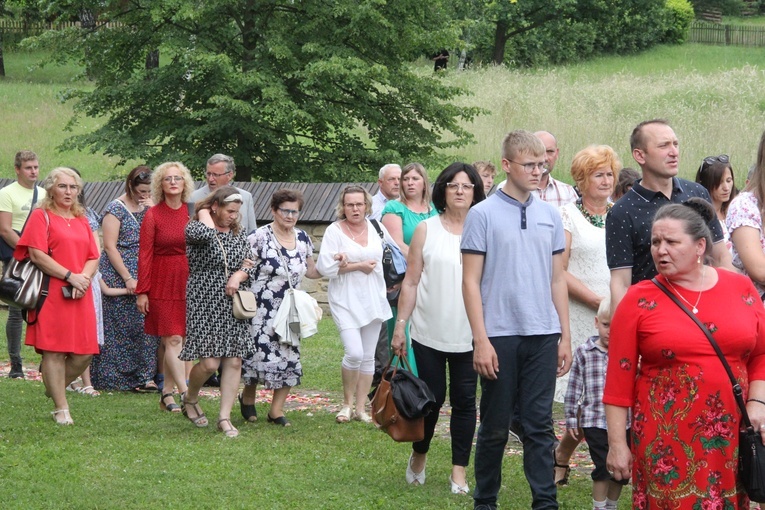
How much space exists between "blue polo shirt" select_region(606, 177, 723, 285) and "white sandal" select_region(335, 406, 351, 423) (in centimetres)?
393

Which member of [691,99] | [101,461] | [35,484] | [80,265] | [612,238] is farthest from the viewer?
[691,99]

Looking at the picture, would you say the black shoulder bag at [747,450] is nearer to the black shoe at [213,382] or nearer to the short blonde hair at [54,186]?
the short blonde hair at [54,186]

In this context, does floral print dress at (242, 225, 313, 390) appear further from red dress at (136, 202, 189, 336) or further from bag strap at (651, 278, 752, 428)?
bag strap at (651, 278, 752, 428)

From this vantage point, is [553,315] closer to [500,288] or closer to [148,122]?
[500,288]

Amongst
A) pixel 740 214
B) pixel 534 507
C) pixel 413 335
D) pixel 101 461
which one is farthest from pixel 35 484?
pixel 740 214

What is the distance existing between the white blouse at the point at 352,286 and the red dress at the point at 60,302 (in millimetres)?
1908

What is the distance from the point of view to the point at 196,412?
8.84 metres

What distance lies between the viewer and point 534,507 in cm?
584

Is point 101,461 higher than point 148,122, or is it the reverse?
point 148,122

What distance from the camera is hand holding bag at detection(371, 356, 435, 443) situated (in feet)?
21.6

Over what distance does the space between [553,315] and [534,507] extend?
102 centimetres

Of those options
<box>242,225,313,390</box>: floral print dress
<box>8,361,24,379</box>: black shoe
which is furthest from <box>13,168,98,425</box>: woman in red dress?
<box>8,361,24,379</box>: black shoe

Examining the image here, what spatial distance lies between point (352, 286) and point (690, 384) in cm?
472

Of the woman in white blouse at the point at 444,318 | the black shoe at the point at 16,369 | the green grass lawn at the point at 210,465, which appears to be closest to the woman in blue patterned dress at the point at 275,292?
the green grass lawn at the point at 210,465
